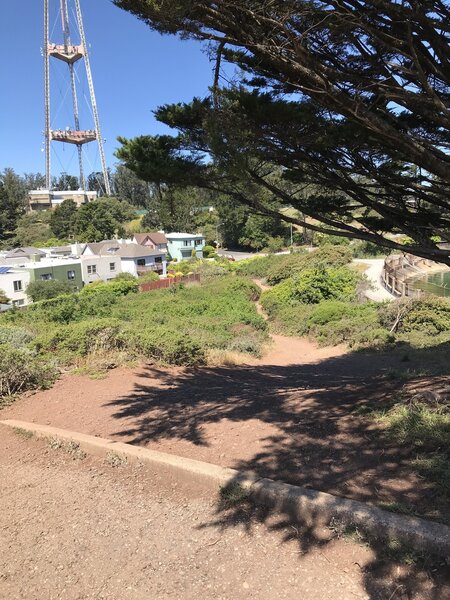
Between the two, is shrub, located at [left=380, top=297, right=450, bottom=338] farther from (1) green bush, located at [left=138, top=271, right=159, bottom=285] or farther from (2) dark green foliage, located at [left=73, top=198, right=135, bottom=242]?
(2) dark green foliage, located at [left=73, top=198, right=135, bottom=242]

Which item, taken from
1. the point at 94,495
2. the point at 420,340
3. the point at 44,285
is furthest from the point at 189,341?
the point at 44,285

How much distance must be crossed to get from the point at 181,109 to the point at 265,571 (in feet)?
15.9

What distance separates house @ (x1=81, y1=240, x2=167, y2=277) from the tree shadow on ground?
135ft

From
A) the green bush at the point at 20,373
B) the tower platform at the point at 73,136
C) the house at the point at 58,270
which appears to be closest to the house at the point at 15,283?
the house at the point at 58,270

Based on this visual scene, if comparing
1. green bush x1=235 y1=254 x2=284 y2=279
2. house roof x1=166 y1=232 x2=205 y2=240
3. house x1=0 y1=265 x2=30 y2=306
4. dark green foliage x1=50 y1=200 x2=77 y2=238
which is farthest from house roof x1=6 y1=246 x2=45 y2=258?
green bush x1=235 y1=254 x2=284 y2=279

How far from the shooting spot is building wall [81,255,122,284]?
4388 cm

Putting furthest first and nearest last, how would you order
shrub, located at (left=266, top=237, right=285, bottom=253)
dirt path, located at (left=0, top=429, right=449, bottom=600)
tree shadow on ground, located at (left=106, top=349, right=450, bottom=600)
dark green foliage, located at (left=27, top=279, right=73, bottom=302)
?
1. shrub, located at (left=266, top=237, right=285, bottom=253)
2. dark green foliage, located at (left=27, top=279, right=73, bottom=302)
3. tree shadow on ground, located at (left=106, top=349, right=450, bottom=600)
4. dirt path, located at (left=0, top=429, right=449, bottom=600)

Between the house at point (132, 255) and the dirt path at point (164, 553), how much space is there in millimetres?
44424

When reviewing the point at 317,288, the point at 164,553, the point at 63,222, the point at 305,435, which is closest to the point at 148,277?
the point at 317,288

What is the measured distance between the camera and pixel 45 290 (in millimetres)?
36438

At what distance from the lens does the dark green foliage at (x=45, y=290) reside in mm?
36219

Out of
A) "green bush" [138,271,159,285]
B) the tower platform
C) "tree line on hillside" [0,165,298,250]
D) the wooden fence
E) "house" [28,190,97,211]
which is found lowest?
the wooden fence

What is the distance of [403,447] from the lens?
350cm

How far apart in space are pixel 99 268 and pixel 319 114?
4220 centimetres
